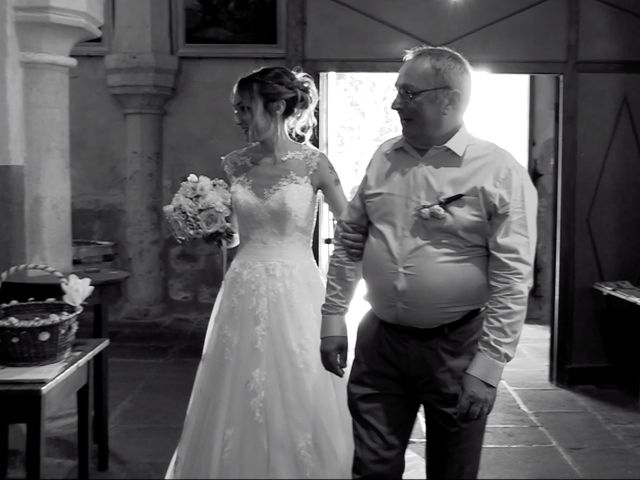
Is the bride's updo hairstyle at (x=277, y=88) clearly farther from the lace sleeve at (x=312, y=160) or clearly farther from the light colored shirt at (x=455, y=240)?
the light colored shirt at (x=455, y=240)

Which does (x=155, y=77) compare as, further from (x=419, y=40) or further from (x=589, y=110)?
(x=589, y=110)

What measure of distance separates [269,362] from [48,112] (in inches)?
75.3

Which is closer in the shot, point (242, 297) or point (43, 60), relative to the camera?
point (242, 297)

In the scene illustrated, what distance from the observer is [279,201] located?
337 cm

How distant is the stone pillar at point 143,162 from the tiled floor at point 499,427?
0.52 meters

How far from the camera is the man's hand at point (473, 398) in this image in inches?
82.2

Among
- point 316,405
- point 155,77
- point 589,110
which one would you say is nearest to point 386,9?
point 589,110

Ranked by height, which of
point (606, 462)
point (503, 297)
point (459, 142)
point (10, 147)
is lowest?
point (606, 462)

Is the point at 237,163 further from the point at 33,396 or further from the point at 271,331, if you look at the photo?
the point at 33,396

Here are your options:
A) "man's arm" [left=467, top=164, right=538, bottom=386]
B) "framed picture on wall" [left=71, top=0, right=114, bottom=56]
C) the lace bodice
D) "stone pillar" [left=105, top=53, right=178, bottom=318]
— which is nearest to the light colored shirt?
"man's arm" [left=467, top=164, right=538, bottom=386]

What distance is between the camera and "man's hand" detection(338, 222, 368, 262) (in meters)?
2.38

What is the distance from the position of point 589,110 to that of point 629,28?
63 centimetres

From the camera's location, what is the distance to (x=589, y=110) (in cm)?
553

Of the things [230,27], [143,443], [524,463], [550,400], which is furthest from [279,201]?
[230,27]
